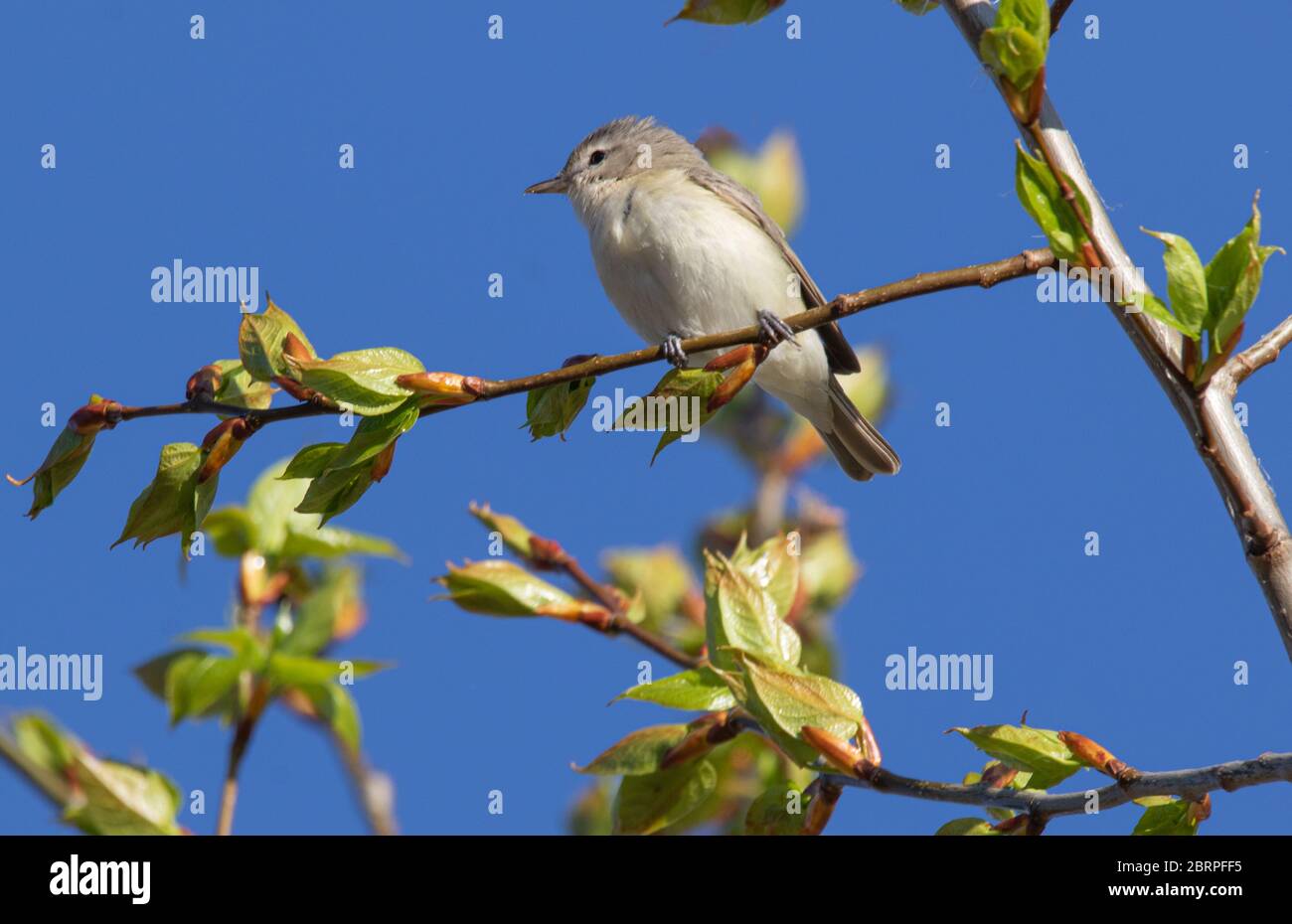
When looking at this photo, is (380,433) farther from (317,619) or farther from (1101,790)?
(1101,790)

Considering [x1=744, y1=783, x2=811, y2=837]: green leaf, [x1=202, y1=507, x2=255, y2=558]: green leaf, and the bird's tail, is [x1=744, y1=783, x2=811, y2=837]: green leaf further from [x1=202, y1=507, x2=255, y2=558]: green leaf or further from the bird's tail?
the bird's tail

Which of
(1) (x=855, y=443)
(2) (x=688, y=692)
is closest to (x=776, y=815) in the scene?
(2) (x=688, y=692)

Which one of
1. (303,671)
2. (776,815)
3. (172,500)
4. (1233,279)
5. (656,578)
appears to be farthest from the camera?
(656,578)

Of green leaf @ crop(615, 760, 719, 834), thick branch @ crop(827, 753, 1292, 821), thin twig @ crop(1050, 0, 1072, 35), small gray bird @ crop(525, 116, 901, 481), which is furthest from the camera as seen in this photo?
small gray bird @ crop(525, 116, 901, 481)

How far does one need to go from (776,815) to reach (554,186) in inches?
149

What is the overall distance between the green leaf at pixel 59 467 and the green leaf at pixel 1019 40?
1528 millimetres

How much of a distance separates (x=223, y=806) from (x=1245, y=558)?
1803 mm

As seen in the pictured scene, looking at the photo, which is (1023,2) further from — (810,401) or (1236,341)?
(810,401)

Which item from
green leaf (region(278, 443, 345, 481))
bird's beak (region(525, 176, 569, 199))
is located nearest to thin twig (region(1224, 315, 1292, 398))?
green leaf (region(278, 443, 345, 481))

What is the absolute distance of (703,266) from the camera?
4992mm

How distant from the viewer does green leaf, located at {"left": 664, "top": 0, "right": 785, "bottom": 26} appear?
2.56 meters

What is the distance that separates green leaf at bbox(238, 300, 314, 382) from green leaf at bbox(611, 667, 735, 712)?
0.87 m

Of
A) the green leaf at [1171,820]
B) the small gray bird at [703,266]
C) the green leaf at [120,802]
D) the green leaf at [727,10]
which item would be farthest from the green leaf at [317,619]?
the small gray bird at [703,266]
